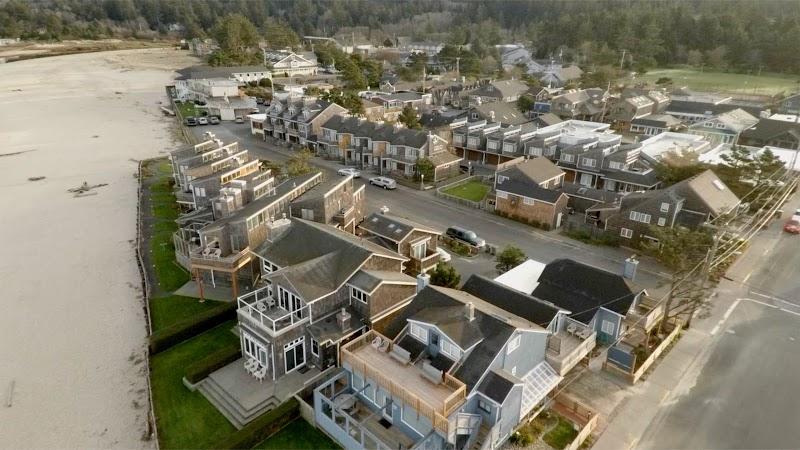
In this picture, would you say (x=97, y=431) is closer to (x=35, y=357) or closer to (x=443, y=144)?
(x=35, y=357)

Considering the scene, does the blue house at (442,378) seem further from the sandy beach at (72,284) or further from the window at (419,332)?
the sandy beach at (72,284)

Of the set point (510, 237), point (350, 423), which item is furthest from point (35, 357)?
point (510, 237)

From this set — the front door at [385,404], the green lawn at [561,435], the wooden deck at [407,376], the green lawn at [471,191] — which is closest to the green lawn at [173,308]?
the wooden deck at [407,376]

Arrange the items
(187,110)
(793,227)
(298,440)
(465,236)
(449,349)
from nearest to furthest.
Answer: (449,349)
(298,440)
(465,236)
(793,227)
(187,110)

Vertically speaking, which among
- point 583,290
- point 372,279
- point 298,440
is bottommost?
point 298,440

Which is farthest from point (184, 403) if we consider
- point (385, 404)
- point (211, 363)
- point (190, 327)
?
point (385, 404)

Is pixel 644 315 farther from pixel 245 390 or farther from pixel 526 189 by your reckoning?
pixel 245 390
